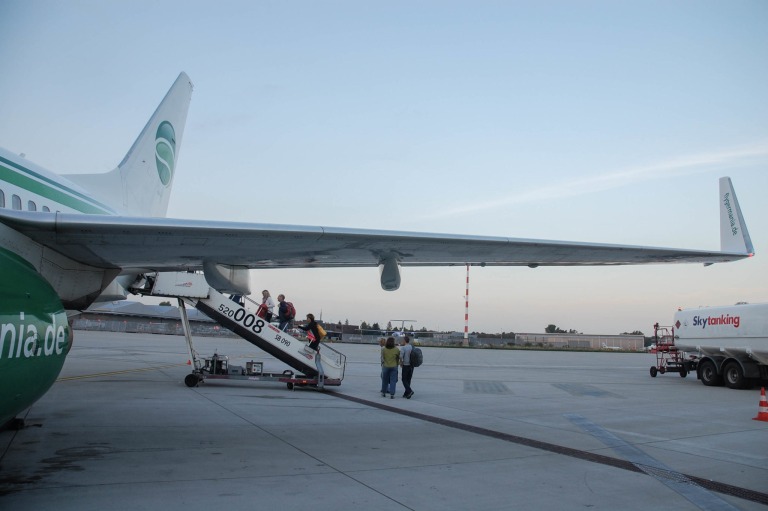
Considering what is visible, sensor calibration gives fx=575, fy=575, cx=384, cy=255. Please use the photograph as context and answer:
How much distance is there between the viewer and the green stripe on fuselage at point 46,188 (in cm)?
729

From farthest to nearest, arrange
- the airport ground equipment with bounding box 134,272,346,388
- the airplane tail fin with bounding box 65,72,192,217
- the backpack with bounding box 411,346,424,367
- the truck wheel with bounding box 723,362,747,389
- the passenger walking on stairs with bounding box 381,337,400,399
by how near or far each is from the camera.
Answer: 1. the truck wheel with bounding box 723,362,747,389
2. the backpack with bounding box 411,346,424,367
3. the passenger walking on stairs with bounding box 381,337,400,399
4. the airport ground equipment with bounding box 134,272,346,388
5. the airplane tail fin with bounding box 65,72,192,217

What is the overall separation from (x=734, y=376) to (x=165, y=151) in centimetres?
1888

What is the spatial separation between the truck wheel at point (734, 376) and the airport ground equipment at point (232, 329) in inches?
519

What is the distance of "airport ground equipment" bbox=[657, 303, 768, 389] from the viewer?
1798cm

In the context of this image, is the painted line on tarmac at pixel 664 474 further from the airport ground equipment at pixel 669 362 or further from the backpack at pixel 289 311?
the airport ground equipment at pixel 669 362

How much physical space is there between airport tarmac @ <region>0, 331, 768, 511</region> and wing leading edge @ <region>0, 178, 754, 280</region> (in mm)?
2528

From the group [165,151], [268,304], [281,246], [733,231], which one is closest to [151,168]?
[165,151]

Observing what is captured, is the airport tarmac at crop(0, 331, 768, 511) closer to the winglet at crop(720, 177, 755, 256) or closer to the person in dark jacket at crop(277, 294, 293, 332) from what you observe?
the person in dark jacket at crop(277, 294, 293, 332)

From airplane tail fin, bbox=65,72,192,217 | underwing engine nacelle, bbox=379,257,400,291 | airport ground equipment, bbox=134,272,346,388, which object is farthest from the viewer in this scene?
airport ground equipment, bbox=134,272,346,388

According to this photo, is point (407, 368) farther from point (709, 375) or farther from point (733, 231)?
point (709, 375)

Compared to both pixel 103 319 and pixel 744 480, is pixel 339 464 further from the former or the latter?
pixel 103 319

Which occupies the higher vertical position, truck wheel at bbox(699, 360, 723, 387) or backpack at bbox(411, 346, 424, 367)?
backpack at bbox(411, 346, 424, 367)

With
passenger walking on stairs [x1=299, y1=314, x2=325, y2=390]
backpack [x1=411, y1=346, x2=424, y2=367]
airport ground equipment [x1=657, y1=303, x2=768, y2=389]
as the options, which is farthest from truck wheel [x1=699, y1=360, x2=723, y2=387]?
passenger walking on stairs [x1=299, y1=314, x2=325, y2=390]

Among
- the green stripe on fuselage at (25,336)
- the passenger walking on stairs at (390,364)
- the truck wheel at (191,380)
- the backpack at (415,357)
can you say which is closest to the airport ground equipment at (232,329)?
the truck wheel at (191,380)
